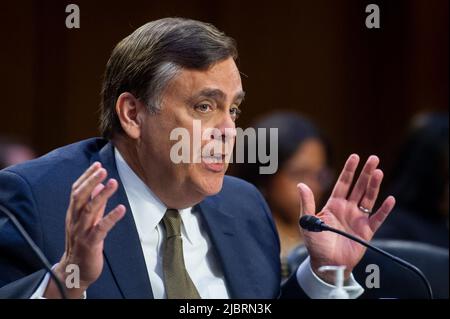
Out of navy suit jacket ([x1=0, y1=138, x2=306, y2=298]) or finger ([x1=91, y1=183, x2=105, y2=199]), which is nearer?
finger ([x1=91, y1=183, x2=105, y2=199])

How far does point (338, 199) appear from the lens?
1994 mm

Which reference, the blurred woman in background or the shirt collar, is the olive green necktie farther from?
the blurred woman in background

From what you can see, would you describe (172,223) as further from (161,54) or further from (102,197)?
(102,197)

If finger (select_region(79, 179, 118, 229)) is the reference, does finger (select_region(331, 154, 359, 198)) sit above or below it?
below

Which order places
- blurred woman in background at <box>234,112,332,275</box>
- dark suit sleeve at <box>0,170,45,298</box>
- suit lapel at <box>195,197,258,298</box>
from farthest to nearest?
blurred woman in background at <box>234,112,332,275</box> → suit lapel at <box>195,197,258,298</box> → dark suit sleeve at <box>0,170,45,298</box>

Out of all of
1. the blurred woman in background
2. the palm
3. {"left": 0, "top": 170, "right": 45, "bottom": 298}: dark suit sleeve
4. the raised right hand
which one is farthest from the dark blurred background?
the raised right hand

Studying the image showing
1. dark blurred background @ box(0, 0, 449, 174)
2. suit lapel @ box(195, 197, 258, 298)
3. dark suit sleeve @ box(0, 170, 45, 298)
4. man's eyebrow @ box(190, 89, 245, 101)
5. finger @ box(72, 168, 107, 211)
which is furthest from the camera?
dark blurred background @ box(0, 0, 449, 174)

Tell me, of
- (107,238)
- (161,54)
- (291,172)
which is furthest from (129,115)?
(291,172)

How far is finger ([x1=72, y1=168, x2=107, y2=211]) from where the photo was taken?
142 cm

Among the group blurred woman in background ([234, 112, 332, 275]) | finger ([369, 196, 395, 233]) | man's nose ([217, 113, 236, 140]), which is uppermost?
man's nose ([217, 113, 236, 140])

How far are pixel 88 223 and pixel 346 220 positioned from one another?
72cm

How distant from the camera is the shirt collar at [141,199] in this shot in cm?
188

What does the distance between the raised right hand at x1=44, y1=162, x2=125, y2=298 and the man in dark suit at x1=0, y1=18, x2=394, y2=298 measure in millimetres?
168
